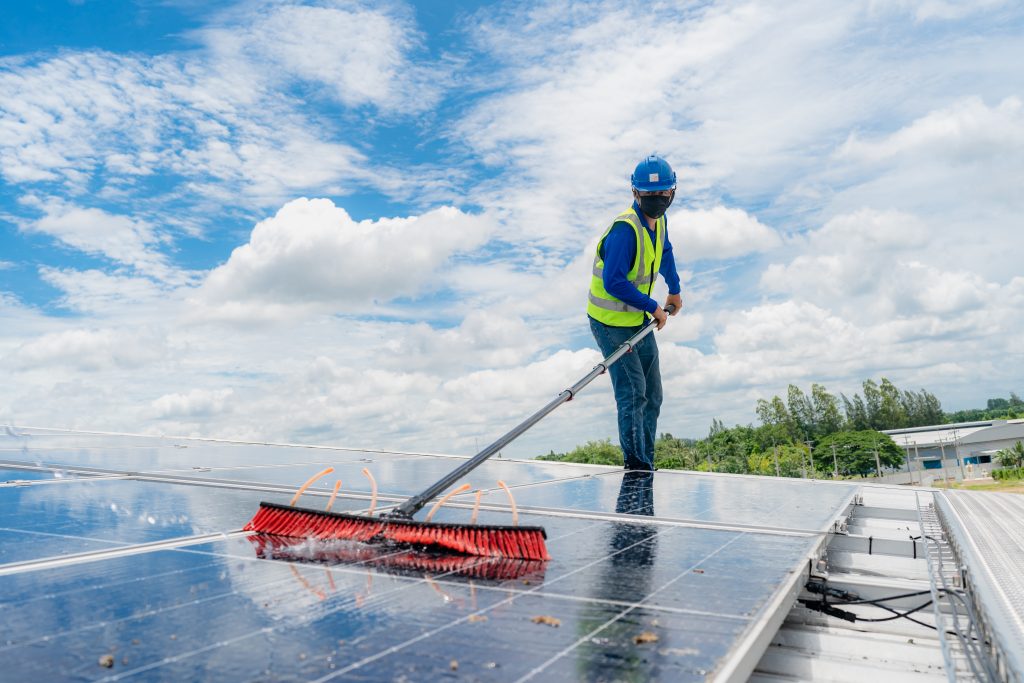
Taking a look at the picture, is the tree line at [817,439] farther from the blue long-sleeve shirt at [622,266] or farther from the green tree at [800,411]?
the blue long-sleeve shirt at [622,266]

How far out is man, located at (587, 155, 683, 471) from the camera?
22.7ft

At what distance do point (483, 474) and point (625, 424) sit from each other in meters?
1.56

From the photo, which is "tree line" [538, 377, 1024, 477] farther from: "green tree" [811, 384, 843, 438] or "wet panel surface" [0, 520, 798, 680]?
"wet panel surface" [0, 520, 798, 680]

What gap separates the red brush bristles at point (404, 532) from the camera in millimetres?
2908

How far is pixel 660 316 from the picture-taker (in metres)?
7.06

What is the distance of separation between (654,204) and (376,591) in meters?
5.39

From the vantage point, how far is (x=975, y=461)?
331 ft

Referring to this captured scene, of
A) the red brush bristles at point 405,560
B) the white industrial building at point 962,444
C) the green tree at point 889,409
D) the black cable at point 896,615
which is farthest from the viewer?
the green tree at point 889,409

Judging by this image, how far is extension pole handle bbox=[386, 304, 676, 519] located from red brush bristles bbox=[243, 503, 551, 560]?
0.71 ft

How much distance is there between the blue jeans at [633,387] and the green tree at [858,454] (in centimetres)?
9927

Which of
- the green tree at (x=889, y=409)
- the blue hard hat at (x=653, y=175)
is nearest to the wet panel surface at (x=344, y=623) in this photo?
the blue hard hat at (x=653, y=175)

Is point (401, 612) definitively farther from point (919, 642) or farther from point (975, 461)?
point (975, 461)

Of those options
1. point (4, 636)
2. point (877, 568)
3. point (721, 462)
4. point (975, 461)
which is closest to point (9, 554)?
point (4, 636)

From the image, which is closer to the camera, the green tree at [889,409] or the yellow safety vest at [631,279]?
the yellow safety vest at [631,279]
